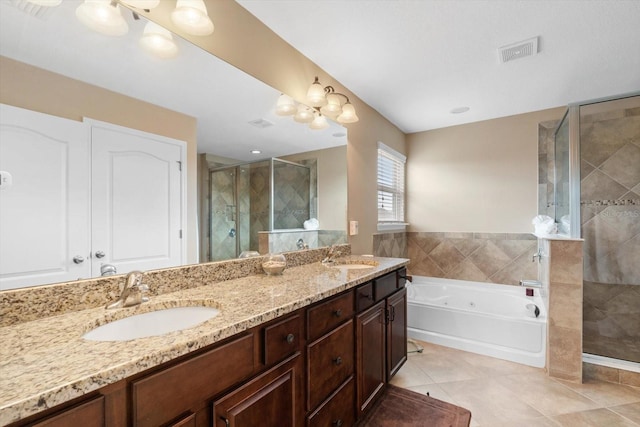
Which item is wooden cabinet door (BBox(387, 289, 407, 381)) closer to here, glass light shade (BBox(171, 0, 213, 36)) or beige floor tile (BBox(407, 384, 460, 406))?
beige floor tile (BBox(407, 384, 460, 406))

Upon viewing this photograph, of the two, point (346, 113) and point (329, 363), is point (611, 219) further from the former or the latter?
point (329, 363)

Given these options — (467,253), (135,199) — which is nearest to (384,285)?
(135,199)

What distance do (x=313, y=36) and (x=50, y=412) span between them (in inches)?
81.4

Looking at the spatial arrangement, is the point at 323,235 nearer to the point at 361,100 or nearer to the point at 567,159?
the point at 361,100

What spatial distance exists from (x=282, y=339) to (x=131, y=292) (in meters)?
0.56

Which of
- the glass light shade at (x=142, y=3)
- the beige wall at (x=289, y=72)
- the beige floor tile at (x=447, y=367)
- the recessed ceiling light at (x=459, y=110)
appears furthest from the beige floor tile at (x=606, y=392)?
the glass light shade at (x=142, y=3)

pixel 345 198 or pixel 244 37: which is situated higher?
pixel 244 37

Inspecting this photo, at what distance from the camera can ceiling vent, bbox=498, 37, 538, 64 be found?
1.94 metres

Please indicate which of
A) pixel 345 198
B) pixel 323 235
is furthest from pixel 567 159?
pixel 323 235

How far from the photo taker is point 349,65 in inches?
87.3

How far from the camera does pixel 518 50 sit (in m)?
2.02

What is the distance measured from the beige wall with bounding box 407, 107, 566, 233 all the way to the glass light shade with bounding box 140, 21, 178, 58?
3.27m

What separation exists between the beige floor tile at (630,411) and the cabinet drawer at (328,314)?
1.93 metres

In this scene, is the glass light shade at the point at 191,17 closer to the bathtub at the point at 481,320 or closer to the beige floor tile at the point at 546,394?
the bathtub at the point at 481,320
